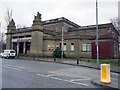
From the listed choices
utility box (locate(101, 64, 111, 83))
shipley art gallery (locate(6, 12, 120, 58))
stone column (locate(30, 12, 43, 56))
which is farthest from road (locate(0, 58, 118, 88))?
stone column (locate(30, 12, 43, 56))

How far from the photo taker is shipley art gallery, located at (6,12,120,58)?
41.1 m

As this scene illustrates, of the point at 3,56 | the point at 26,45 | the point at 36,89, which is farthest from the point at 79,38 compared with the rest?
the point at 36,89

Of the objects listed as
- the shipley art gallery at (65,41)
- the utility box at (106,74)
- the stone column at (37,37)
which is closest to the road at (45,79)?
the utility box at (106,74)

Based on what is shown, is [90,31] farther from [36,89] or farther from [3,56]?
[36,89]

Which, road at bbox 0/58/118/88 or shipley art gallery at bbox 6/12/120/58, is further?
shipley art gallery at bbox 6/12/120/58

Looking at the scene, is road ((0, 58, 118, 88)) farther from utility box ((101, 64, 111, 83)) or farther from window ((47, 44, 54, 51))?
window ((47, 44, 54, 51))

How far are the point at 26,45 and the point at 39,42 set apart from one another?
22.0 ft

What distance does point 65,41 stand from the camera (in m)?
45.4

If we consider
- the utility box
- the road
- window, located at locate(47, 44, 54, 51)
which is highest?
window, located at locate(47, 44, 54, 51)

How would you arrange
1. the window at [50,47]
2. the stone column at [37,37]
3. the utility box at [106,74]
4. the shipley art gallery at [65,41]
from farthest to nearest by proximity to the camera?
the window at [50,47]
the stone column at [37,37]
the shipley art gallery at [65,41]
the utility box at [106,74]

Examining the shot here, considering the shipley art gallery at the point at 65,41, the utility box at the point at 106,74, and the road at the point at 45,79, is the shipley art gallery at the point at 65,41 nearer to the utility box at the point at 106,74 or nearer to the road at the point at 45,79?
the road at the point at 45,79

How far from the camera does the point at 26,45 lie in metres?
50.4

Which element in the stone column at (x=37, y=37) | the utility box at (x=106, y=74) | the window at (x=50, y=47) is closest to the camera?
the utility box at (x=106, y=74)

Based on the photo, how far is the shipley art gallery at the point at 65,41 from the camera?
4112cm
